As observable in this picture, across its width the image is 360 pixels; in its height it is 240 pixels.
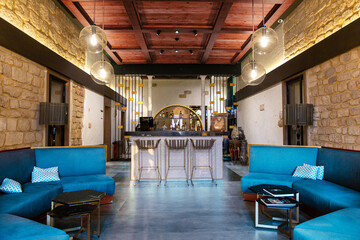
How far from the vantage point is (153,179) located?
5.24 m

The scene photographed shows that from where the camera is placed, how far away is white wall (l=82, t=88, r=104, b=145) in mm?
6205

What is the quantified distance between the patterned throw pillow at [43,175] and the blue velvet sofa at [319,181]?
303 centimetres

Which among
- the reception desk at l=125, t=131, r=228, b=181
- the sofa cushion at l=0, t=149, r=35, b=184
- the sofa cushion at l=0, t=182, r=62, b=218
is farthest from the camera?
the reception desk at l=125, t=131, r=228, b=181

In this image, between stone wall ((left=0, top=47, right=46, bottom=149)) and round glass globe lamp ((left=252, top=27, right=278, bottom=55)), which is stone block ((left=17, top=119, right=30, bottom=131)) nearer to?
stone wall ((left=0, top=47, right=46, bottom=149))

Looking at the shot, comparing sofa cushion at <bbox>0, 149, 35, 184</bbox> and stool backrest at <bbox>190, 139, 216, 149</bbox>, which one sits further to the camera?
stool backrest at <bbox>190, 139, 216, 149</bbox>

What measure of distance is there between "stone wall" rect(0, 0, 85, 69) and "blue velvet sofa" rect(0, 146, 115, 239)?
2156 mm

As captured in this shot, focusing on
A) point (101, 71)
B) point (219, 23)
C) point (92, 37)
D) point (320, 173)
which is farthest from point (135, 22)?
point (320, 173)

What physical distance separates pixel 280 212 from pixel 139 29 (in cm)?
497

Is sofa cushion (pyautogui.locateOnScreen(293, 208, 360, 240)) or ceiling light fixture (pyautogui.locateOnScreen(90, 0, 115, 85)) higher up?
ceiling light fixture (pyautogui.locateOnScreen(90, 0, 115, 85))

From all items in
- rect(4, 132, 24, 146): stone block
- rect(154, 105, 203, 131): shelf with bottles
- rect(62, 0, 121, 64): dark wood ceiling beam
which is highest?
rect(62, 0, 121, 64): dark wood ceiling beam

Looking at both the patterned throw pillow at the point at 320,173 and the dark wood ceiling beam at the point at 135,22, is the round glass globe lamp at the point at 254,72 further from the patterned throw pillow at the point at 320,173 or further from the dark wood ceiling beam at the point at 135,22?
the dark wood ceiling beam at the point at 135,22

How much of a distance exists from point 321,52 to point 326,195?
9.13 feet

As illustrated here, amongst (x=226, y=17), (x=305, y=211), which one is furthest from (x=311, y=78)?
(x=305, y=211)

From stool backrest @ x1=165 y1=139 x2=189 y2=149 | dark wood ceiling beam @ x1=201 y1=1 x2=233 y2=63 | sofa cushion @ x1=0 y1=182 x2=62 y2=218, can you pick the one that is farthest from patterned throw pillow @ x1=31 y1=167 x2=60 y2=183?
dark wood ceiling beam @ x1=201 y1=1 x2=233 y2=63
